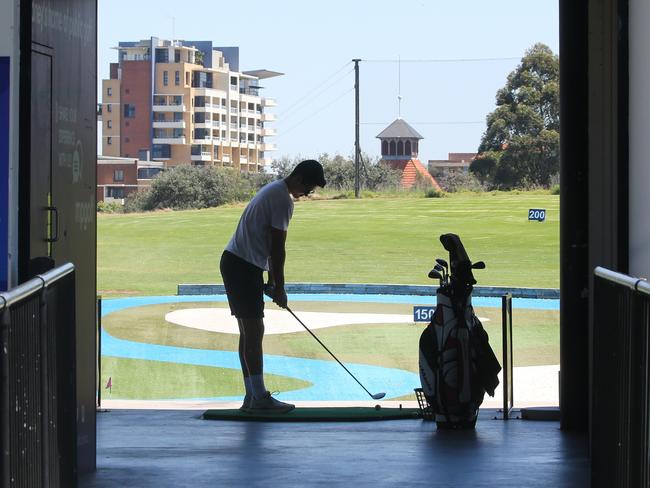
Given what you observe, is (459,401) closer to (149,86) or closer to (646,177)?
(646,177)

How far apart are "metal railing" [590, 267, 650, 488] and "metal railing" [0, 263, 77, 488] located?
1.43 meters

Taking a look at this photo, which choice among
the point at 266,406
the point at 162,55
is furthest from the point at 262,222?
the point at 162,55

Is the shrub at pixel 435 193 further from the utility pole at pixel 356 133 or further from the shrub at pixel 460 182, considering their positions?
the utility pole at pixel 356 133

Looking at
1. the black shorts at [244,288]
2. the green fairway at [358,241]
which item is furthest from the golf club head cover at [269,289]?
the green fairway at [358,241]

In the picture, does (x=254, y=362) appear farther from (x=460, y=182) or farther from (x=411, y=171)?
(x=411, y=171)

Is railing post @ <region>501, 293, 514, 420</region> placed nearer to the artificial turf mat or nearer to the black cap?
the artificial turf mat

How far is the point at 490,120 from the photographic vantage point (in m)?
50.0

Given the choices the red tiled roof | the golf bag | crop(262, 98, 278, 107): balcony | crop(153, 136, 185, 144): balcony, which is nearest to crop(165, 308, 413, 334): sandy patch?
the golf bag

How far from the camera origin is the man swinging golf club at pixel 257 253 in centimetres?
625

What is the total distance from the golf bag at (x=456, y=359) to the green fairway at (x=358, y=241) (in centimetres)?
3136

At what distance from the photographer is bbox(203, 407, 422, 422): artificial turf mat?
20.5ft

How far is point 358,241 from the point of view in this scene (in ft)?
150

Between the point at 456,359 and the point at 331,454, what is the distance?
3.40 ft

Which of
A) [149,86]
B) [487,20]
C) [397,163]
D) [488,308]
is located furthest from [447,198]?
[149,86]
